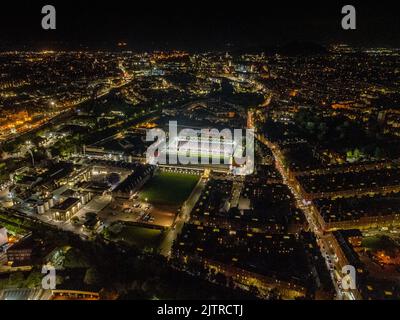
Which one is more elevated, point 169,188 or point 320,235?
point 169,188

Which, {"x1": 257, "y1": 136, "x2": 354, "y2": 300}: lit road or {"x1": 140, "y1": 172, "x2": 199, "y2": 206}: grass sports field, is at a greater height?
{"x1": 140, "y1": 172, "x2": 199, "y2": 206}: grass sports field

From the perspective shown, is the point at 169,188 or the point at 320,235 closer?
A: the point at 320,235

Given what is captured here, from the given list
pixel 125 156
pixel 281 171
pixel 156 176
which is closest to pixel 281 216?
pixel 281 171

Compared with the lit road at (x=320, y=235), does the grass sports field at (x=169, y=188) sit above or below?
above

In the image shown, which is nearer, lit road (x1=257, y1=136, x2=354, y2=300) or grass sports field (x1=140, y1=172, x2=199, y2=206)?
lit road (x1=257, y1=136, x2=354, y2=300)

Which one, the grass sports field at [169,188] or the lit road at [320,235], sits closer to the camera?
the lit road at [320,235]

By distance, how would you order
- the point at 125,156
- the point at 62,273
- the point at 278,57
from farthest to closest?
the point at 278,57 → the point at 125,156 → the point at 62,273

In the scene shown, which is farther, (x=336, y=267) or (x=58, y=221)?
(x=58, y=221)

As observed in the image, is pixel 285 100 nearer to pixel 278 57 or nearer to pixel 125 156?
pixel 125 156
